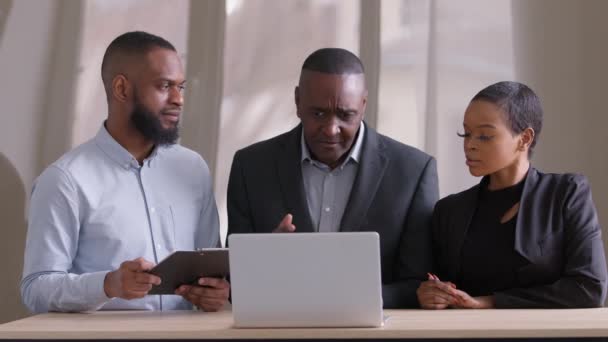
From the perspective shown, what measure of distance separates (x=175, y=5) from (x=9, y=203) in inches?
39.6

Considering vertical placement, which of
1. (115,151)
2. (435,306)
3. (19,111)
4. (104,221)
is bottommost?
(435,306)

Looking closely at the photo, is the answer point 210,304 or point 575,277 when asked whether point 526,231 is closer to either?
point 575,277

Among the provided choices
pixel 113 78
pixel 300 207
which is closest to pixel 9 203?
pixel 113 78

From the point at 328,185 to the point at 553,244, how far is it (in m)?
0.73

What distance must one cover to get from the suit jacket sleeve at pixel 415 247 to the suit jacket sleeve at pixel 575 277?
0.95 ft

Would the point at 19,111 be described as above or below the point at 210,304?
above

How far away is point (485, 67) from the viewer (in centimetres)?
351

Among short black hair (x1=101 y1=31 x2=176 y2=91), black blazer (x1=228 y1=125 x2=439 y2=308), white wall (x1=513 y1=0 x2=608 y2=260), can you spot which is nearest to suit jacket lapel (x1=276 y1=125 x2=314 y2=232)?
black blazer (x1=228 y1=125 x2=439 y2=308)

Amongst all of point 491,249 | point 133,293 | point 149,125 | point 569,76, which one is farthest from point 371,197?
point 569,76

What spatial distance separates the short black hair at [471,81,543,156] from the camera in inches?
109

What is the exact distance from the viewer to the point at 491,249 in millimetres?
2744

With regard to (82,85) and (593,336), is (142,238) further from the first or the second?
(593,336)

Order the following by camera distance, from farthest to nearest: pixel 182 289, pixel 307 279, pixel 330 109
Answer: pixel 330 109 → pixel 182 289 → pixel 307 279

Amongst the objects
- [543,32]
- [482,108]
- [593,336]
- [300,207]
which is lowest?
[593,336]
